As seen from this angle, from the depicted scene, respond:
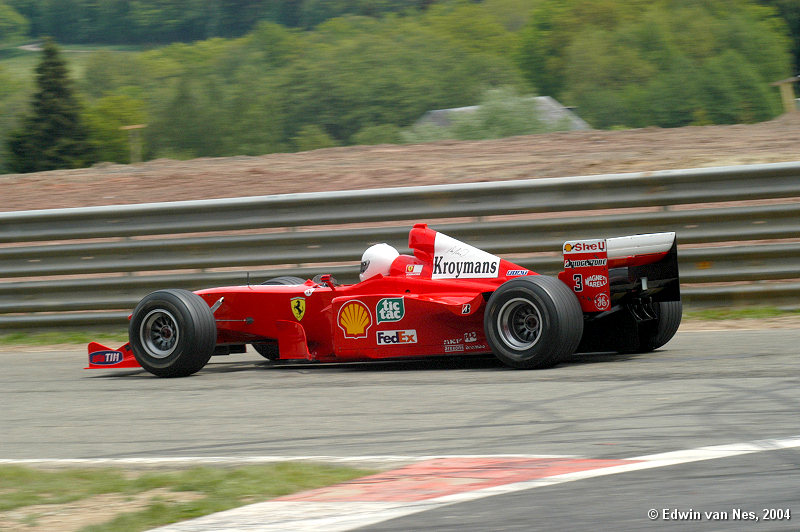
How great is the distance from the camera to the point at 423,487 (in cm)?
419

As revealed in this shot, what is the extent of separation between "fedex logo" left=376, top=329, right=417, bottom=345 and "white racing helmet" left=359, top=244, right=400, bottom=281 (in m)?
0.49

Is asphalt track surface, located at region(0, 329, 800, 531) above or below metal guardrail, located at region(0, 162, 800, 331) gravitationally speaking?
below

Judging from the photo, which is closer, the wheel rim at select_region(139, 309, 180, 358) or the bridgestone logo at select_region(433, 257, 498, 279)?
the bridgestone logo at select_region(433, 257, 498, 279)

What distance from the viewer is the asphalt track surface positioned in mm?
3814

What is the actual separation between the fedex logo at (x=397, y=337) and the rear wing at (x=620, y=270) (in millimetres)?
1196

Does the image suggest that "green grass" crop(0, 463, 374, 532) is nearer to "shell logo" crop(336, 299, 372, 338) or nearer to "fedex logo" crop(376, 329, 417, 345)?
"fedex logo" crop(376, 329, 417, 345)

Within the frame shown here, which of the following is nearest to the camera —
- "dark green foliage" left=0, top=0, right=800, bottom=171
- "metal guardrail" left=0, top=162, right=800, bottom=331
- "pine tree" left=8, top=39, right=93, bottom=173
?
"metal guardrail" left=0, top=162, right=800, bottom=331

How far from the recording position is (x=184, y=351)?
8.02 m

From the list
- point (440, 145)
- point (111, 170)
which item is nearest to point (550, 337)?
point (440, 145)

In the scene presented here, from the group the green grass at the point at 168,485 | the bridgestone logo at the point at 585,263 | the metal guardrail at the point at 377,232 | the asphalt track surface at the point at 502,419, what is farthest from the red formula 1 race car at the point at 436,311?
the green grass at the point at 168,485

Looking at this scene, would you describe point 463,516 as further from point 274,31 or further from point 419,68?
point 274,31

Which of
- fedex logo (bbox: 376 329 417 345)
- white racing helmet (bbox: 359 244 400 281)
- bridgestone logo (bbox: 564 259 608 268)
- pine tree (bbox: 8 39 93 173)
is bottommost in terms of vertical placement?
fedex logo (bbox: 376 329 417 345)

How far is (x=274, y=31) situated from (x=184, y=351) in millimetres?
75471

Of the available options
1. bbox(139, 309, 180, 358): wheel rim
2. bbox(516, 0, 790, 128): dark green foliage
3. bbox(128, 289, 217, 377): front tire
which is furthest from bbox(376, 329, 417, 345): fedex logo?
bbox(516, 0, 790, 128): dark green foliage
